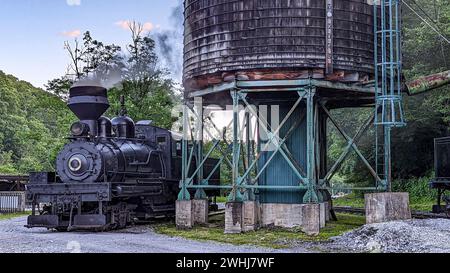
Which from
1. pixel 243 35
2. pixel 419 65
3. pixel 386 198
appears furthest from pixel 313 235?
pixel 419 65

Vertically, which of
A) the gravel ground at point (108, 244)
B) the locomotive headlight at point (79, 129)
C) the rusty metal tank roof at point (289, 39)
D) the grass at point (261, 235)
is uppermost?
the rusty metal tank roof at point (289, 39)

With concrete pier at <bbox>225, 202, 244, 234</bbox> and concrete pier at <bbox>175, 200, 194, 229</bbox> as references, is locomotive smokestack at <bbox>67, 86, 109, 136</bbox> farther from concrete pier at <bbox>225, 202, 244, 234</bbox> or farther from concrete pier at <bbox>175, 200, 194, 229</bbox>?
concrete pier at <bbox>225, 202, 244, 234</bbox>

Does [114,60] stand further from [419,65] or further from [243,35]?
[243,35]

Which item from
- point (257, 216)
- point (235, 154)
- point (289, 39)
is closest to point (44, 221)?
point (235, 154)

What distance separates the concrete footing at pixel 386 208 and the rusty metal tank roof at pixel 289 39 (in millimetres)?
3276

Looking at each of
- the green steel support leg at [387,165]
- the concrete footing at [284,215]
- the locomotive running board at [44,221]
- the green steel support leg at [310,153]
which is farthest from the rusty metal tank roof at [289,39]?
the locomotive running board at [44,221]

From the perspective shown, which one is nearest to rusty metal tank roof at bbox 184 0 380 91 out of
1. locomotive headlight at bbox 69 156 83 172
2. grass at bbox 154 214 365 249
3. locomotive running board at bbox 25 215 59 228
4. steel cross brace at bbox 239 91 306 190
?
steel cross brace at bbox 239 91 306 190

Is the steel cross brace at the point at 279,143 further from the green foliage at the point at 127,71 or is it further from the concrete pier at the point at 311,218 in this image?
the green foliage at the point at 127,71

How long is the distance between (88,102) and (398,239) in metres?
9.39

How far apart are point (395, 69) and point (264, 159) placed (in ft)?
15.1

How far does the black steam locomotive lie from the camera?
16.2 m

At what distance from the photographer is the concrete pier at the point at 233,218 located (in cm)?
1563

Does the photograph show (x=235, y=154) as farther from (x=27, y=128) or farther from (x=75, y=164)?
(x=27, y=128)

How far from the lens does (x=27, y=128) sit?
4788 centimetres
